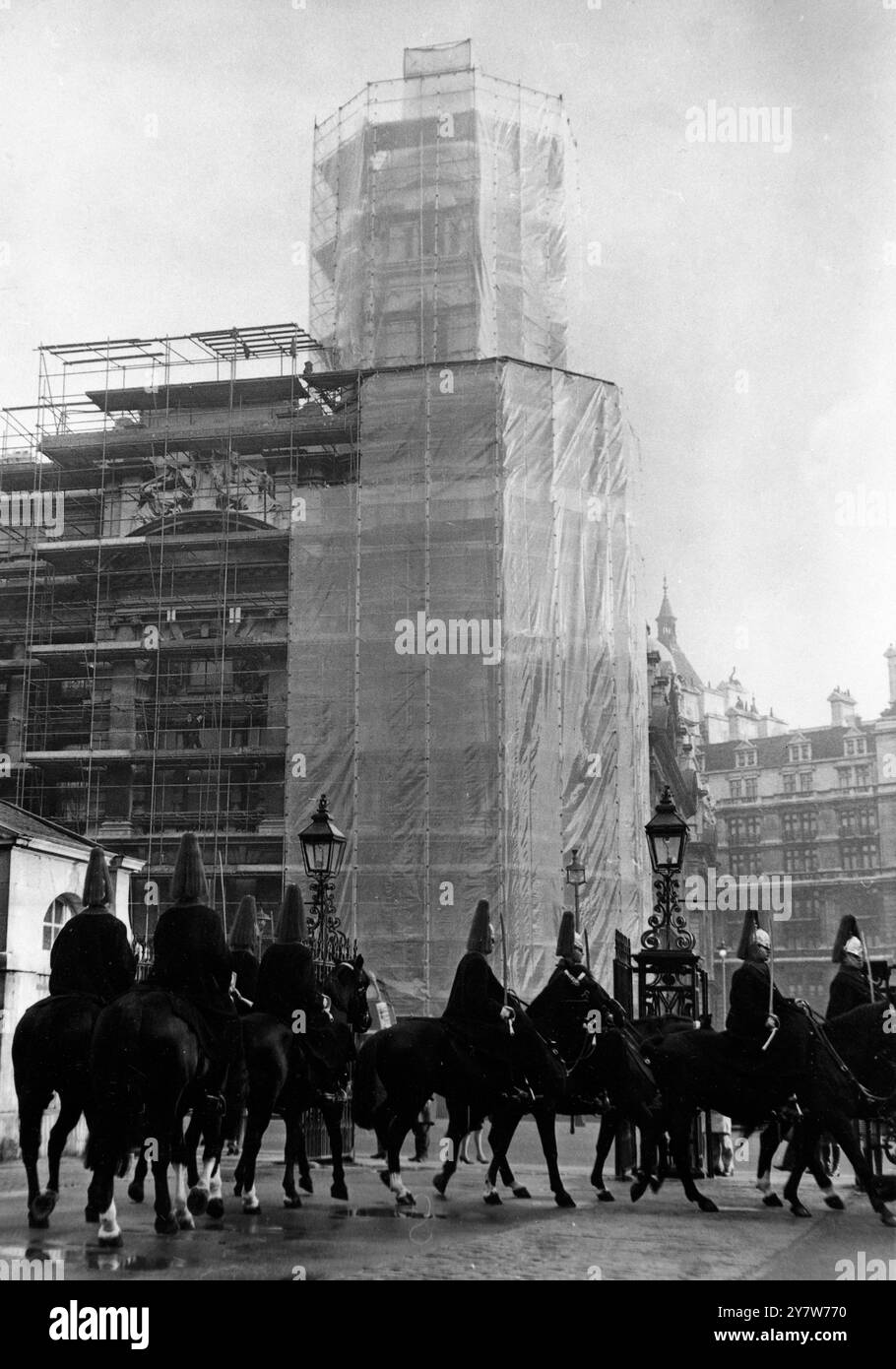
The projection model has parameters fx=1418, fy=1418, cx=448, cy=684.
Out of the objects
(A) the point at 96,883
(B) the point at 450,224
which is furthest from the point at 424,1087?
(B) the point at 450,224

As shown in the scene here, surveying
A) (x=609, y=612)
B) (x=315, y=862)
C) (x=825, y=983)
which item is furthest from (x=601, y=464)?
(x=825, y=983)

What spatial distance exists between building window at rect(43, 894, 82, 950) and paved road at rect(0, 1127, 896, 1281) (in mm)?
4650

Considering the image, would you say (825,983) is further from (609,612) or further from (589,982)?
(589,982)

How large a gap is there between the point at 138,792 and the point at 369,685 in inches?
379

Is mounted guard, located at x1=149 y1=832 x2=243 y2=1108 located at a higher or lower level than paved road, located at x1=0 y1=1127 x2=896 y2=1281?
higher

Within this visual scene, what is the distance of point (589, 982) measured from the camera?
13.1 meters

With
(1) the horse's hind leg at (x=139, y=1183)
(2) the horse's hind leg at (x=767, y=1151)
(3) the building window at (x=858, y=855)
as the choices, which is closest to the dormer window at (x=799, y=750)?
(3) the building window at (x=858, y=855)

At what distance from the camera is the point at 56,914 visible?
18344 mm

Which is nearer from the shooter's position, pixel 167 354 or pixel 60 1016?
pixel 60 1016

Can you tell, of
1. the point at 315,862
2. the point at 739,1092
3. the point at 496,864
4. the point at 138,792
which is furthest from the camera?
the point at 138,792

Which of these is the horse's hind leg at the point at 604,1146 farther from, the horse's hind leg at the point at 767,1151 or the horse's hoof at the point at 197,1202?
the horse's hoof at the point at 197,1202

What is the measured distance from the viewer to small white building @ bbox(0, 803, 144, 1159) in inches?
657

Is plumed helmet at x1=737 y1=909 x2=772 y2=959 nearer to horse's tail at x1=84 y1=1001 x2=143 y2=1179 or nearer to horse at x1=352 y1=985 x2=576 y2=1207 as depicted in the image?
horse at x1=352 y1=985 x2=576 y2=1207

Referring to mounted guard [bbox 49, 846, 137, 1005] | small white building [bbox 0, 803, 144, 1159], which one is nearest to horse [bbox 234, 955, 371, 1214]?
mounted guard [bbox 49, 846, 137, 1005]
